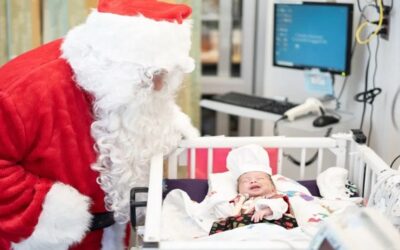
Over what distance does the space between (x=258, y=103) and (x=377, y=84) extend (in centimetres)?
57

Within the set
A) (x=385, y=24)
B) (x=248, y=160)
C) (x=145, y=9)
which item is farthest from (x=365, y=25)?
(x=145, y=9)

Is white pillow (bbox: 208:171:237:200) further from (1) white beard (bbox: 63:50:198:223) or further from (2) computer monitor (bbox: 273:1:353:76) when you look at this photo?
(2) computer monitor (bbox: 273:1:353:76)

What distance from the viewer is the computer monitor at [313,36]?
2.72m

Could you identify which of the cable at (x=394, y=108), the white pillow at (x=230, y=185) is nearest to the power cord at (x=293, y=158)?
the cable at (x=394, y=108)

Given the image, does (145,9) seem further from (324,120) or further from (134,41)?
(324,120)

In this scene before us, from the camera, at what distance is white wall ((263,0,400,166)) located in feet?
7.79

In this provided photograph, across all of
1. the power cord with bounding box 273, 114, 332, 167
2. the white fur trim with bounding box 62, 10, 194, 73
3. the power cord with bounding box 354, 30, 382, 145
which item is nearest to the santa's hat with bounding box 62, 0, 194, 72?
the white fur trim with bounding box 62, 10, 194, 73

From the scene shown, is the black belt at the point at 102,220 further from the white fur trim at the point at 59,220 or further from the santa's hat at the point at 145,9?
the santa's hat at the point at 145,9

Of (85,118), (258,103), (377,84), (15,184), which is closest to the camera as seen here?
(15,184)

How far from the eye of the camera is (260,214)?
1736 mm

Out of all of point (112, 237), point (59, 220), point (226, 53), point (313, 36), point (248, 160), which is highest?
point (313, 36)

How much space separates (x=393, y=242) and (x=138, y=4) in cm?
111

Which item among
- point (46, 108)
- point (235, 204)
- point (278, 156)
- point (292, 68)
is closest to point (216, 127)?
point (292, 68)

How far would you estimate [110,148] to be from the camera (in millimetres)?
1841
